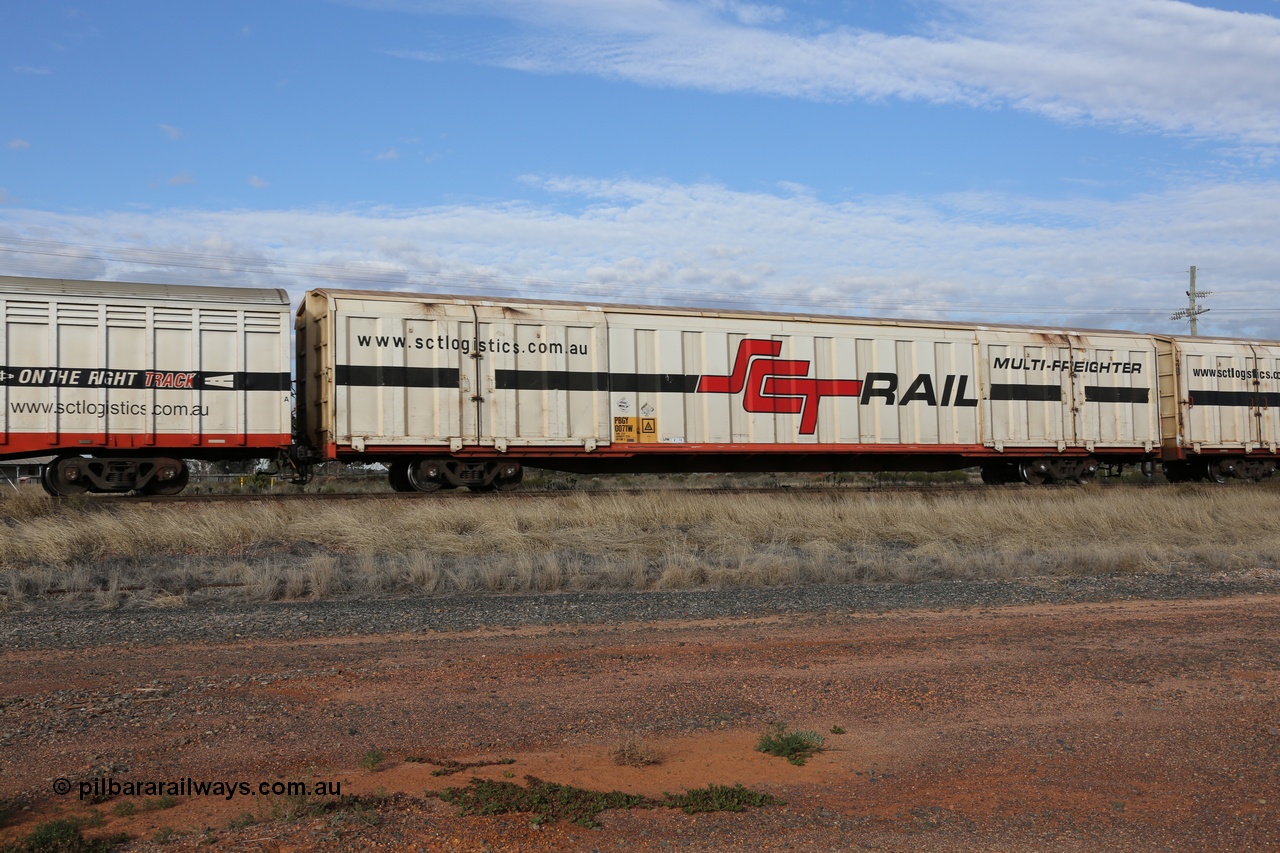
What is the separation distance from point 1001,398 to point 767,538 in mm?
9370

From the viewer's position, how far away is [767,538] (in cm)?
1295

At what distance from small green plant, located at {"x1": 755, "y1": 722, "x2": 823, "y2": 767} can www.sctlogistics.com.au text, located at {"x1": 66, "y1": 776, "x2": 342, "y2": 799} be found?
1861mm

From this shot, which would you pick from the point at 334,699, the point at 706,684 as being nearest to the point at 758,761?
the point at 706,684

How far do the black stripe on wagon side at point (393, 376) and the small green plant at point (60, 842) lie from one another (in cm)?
1246

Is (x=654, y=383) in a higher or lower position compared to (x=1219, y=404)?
higher

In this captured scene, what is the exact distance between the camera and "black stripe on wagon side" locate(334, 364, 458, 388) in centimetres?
1538

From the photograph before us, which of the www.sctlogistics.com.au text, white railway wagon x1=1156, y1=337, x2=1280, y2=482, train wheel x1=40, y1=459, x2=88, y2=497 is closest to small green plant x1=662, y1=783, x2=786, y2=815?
the www.sctlogistics.com.au text

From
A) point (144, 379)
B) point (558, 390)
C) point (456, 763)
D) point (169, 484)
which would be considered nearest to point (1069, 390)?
point (558, 390)

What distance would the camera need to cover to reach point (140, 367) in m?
14.6

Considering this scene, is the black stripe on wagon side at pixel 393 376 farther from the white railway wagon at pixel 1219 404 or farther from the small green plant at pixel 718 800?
the white railway wagon at pixel 1219 404

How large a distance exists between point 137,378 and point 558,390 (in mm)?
6552

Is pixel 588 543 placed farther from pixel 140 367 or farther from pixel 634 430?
pixel 140 367

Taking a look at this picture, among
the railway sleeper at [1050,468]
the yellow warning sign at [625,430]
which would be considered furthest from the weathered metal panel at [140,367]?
the railway sleeper at [1050,468]

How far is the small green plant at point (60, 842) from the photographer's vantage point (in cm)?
319
